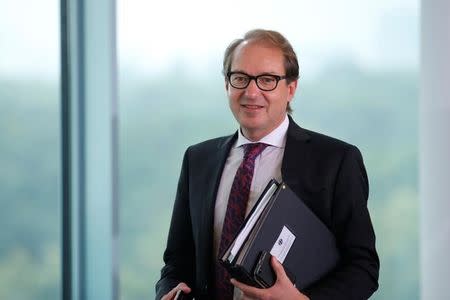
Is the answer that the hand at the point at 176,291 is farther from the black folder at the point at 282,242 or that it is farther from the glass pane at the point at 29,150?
the glass pane at the point at 29,150

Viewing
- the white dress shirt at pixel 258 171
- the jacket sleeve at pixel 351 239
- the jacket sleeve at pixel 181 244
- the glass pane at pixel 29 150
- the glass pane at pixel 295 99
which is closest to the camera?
the jacket sleeve at pixel 351 239

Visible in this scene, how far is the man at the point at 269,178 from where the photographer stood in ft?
5.08

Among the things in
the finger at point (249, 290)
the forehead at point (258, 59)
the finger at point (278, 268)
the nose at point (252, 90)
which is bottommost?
the finger at point (249, 290)

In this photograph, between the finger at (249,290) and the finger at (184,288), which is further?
the finger at (184,288)

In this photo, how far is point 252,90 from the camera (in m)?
1.56

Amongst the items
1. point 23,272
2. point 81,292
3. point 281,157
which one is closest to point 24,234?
point 23,272

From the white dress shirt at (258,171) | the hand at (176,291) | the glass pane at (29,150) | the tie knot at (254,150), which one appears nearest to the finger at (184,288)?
the hand at (176,291)

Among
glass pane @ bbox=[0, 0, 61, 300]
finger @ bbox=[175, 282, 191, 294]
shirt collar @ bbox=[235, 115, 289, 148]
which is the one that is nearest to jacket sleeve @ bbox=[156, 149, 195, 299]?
finger @ bbox=[175, 282, 191, 294]

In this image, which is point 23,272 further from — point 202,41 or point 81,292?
point 202,41

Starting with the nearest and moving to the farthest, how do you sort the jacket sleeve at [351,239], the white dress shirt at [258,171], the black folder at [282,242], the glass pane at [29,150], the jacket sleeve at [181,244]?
the black folder at [282,242] → the jacket sleeve at [351,239] → the white dress shirt at [258,171] → the jacket sleeve at [181,244] → the glass pane at [29,150]

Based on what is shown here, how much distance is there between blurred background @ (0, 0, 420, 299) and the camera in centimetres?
262

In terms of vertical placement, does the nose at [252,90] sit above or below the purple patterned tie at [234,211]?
above

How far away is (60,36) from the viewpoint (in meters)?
2.76

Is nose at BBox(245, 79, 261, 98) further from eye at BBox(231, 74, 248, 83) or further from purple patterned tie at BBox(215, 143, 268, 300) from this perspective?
purple patterned tie at BBox(215, 143, 268, 300)
